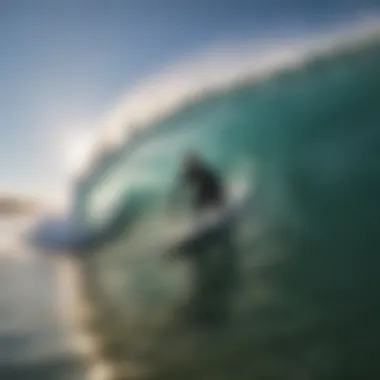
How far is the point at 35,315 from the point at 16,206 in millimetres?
219

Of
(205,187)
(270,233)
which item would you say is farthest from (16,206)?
(270,233)

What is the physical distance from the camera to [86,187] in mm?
1336

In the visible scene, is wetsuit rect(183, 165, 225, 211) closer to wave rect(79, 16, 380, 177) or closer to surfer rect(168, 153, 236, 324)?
surfer rect(168, 153, 236, 324)

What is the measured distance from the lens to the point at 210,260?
4.14ft

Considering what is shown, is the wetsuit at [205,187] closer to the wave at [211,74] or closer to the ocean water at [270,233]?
the ocean water at [270,233]

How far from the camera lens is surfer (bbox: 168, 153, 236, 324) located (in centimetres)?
124

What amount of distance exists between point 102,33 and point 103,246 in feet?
1.40

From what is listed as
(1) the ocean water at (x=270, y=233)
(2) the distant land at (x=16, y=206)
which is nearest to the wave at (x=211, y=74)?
(1) the ocean water at (x=270, y=233)

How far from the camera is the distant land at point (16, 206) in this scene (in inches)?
52.7

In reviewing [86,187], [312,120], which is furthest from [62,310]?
[312,120]

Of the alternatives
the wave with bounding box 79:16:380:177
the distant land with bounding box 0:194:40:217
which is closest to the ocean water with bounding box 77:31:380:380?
the wave with bounding box 79:16:380:177

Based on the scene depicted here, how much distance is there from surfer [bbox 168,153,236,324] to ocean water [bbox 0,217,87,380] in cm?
24

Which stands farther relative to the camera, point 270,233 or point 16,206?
point 16,206

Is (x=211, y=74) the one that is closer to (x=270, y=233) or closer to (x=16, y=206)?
(x=270, y=233)
